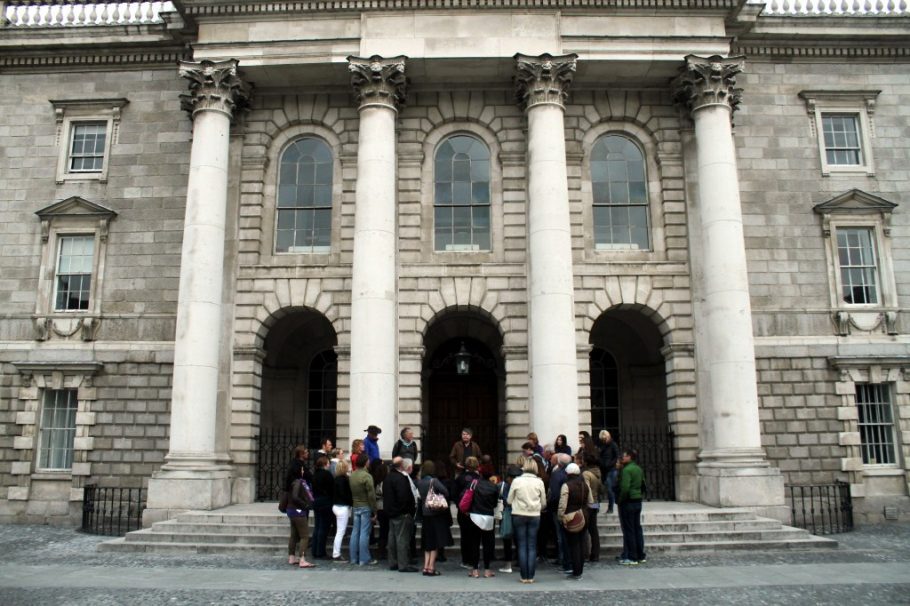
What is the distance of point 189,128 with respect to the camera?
860 inches

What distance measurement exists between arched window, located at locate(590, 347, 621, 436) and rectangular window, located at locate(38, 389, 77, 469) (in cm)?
1465

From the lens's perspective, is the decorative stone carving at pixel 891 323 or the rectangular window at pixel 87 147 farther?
the rectangular window at pixel 87 147

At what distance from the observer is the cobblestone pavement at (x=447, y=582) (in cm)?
1087

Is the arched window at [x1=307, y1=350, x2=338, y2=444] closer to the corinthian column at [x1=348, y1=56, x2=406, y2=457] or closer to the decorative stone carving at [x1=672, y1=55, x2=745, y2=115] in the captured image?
the corinthian column at [x1=348, y1=56, x2=406, y2=457]

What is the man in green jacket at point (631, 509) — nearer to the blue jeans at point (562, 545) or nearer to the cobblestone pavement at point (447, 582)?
the cobblestone pavement at point (447, 582)

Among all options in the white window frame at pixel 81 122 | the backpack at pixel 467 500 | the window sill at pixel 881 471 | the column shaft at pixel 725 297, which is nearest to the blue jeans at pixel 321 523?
the backpack at pixel 467 500

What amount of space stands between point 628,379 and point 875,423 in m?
6.57

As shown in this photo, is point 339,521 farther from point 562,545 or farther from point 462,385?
point 462,385

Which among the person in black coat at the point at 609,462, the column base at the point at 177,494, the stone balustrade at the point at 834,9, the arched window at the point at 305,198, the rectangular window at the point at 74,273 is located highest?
the stone balustrade at the point at 834,9

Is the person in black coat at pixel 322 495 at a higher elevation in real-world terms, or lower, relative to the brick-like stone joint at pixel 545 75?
lower

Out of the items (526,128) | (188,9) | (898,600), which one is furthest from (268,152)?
(898,600)

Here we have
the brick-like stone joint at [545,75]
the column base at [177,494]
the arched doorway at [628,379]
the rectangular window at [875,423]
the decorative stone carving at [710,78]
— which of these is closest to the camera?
the column base at [177,494]

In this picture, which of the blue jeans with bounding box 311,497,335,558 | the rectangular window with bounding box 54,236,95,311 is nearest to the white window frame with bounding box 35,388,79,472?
the rectangular window with bounding box 54,236,95,311

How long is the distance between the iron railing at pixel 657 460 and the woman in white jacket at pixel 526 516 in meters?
8.05
